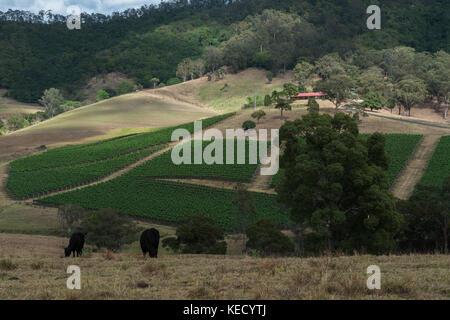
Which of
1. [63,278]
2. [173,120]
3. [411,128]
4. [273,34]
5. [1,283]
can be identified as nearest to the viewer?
[1,283]

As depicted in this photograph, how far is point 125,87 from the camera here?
169 meters

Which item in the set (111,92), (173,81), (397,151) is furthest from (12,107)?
(397,151)

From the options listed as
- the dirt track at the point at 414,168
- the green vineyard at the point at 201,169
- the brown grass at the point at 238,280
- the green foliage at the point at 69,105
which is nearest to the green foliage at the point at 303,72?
the dirt track at the point at 414,168

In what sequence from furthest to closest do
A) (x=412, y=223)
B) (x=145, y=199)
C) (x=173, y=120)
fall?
(x=173, y=120), (x=145, y=199), (x=412, y=223)

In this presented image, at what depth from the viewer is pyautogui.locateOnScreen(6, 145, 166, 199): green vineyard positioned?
200 ft

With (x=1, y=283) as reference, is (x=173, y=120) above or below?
above

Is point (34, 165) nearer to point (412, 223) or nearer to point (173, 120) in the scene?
point (173, 120)

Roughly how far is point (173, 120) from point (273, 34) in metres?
82.2

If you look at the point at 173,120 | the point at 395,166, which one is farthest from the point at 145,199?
the point at 173,120

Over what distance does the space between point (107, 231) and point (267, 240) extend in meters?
13.1

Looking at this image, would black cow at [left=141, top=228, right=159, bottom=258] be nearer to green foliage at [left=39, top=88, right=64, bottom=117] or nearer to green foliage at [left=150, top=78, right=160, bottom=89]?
green foliage at [left=39, top=88, right=64, bottom=117]

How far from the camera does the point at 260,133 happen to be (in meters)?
80.6

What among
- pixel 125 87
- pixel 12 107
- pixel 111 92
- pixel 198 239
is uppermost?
pixel 125 87

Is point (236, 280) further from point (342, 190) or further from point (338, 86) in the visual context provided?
point (338, 86)
